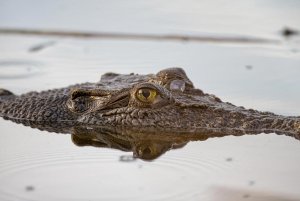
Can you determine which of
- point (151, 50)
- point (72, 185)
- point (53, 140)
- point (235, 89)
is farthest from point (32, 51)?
point (72, 185)

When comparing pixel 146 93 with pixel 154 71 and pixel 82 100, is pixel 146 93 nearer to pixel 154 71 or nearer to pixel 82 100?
pixel 82 100

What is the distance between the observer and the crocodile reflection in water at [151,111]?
10594 mm

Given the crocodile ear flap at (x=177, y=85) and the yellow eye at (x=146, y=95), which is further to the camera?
the crocodile ear flap at (x=177, y=85)

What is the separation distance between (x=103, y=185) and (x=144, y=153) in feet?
4.03

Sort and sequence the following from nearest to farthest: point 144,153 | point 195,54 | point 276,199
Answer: point 276,199, point 144,153, point 195,54

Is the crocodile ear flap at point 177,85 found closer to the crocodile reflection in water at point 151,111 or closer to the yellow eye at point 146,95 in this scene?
the crocodile reflection in water at point 151,111

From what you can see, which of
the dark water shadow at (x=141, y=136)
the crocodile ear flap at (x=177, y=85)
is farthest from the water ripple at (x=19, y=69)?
the crocodile ear flap at (x=177, y=85)

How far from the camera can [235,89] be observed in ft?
41.7

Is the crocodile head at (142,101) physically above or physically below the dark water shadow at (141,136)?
above

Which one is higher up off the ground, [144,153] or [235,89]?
[235,89]

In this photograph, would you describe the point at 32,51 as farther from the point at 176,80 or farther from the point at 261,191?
the point at 261,191

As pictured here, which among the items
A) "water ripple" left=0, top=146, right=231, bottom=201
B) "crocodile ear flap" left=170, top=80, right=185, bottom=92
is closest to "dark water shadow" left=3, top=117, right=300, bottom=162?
"water ripple" left=0, top=146, right=231, bottom=201

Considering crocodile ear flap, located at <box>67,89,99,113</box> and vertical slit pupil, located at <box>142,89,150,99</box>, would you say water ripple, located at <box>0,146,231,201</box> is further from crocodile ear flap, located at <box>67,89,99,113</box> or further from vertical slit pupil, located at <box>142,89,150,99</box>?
crocodile ear flap, located at <box>67,89,99,113</box>

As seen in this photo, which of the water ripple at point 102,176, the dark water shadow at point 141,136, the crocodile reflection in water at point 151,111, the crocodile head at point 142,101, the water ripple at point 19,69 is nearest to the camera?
the water ripple at point 102,176
